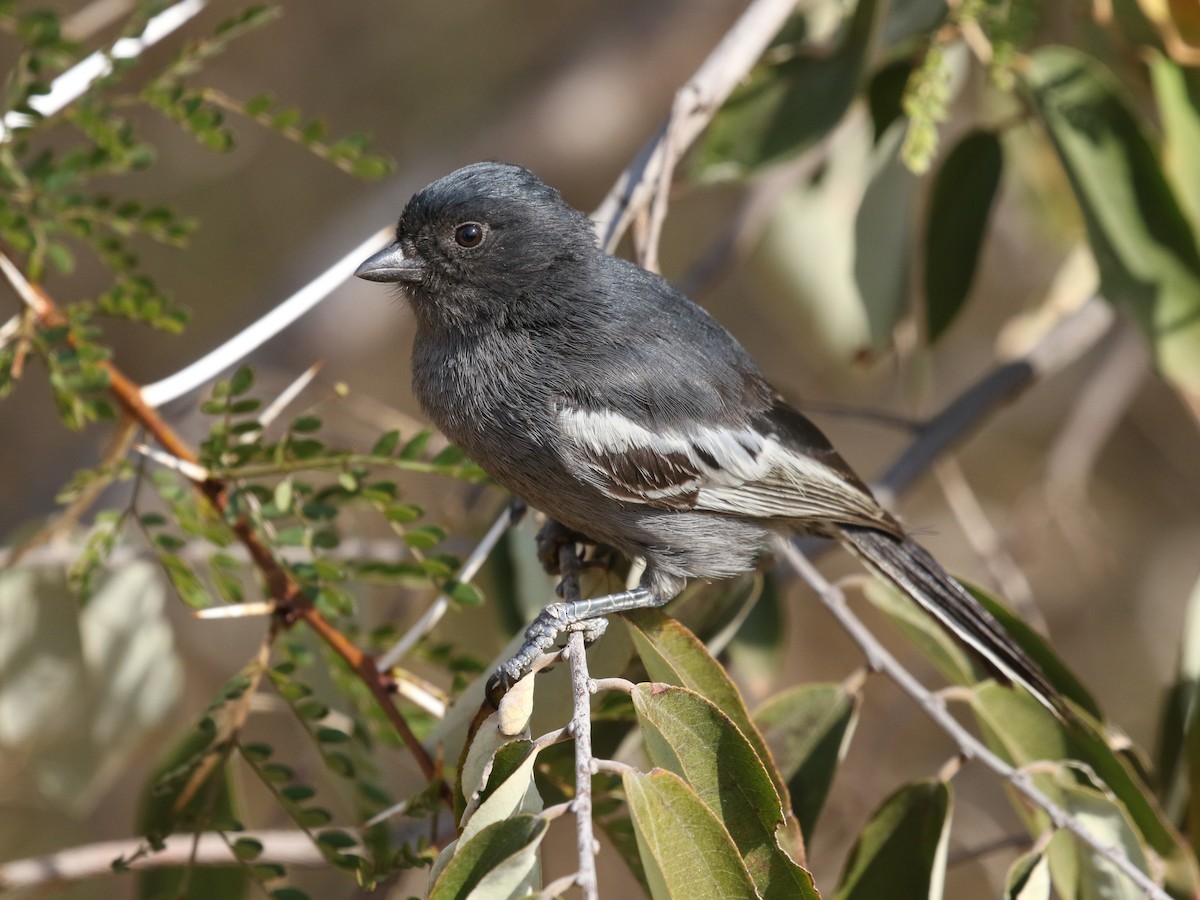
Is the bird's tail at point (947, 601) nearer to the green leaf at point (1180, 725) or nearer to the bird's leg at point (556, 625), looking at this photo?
the green leaf at point (1180, 725)

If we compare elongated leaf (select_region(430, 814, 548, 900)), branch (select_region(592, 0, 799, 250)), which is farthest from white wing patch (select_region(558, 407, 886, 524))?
elongated leaf (select_region(430, 814, 548, 900))

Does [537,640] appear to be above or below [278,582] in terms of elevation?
below

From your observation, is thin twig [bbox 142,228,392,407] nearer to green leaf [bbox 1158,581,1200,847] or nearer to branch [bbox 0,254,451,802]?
branch [bbox 0,254,451,802]

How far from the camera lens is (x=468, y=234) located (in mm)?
2758

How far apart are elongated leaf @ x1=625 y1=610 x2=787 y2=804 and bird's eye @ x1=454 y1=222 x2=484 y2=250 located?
106 cm

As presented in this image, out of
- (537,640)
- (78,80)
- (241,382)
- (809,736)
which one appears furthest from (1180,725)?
(78,80)

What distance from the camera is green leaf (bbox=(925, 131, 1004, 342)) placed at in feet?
10.8

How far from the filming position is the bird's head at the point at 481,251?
2732 millimetres

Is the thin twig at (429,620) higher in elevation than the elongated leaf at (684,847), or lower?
higher

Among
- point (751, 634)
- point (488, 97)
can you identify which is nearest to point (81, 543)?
point (751, 634)

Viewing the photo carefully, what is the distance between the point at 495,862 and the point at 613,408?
1.17 meters

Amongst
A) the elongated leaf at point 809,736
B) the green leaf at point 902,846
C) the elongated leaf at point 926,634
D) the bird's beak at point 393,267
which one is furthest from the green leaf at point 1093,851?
the bird's beak at point 393,267

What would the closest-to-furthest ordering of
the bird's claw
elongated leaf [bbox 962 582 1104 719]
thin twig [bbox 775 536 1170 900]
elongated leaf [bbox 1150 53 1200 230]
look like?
1. thin twig [bbox 775 536 1170 900]
2. the bird's claw
3. elongated leaf [bbox 962 582 1104 719]
4. elongated leaf [bbox 1150 53 1200 230]

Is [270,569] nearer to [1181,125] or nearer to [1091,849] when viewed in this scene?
[1091,849]
